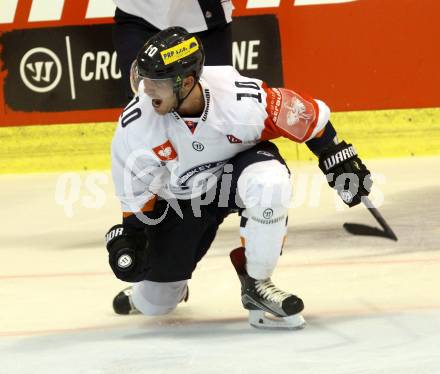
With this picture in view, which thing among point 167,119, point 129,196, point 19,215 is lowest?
point 19,215

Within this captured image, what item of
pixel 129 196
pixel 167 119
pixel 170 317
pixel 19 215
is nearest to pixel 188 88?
pixel 167 119

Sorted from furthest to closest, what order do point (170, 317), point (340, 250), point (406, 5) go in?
point (406, 5)
point (340, 250)
point (170, 317)

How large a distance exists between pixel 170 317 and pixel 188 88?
2.53 feet

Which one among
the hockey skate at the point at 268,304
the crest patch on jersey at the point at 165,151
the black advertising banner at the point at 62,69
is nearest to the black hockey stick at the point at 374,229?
the hockey skate at the point at 268,304

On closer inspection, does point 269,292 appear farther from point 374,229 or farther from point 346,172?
point 374,229

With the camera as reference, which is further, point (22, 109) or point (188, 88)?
point (22, 109)

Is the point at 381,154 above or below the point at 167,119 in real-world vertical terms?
below

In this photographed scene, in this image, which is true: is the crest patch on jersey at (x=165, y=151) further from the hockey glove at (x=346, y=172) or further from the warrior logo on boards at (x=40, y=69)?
the warrior logo on boards at (x=40, y=69)

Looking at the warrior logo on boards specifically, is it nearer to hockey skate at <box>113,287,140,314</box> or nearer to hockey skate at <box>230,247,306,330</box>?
hockey skate at <box>113,287,140,314</box>

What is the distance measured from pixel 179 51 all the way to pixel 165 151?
11.8 inches

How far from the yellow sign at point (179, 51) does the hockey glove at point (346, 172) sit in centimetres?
51

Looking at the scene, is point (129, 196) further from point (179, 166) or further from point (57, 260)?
point (57, 260)

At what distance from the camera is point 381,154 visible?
6492 millimetres

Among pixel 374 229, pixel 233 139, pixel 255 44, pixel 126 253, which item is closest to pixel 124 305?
pixel 126 253
